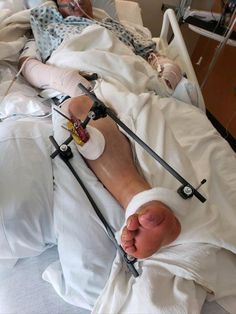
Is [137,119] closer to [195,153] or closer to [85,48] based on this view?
[195,153]

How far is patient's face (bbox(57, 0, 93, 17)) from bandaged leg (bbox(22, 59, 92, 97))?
436 mm

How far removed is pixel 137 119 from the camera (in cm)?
81

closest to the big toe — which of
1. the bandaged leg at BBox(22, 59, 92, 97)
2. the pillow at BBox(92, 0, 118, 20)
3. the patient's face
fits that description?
the bandaged leg at BBox(22, 59, 92, 97)

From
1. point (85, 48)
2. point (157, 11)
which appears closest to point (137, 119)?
point (85, 48)

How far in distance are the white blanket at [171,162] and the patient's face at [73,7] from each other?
0.26m

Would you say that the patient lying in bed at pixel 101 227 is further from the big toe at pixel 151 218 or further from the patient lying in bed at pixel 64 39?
the patient lying in bed at pixel 64 39

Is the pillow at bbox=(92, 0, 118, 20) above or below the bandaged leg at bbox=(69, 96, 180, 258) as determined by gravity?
above

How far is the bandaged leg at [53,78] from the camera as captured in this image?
0.97m

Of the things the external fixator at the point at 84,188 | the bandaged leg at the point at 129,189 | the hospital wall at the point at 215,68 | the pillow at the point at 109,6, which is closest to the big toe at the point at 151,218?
the bandaged leg at the point at 129,189

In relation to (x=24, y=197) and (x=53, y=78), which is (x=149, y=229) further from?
(x=53, y=78)

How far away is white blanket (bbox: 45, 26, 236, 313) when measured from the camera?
60 cm

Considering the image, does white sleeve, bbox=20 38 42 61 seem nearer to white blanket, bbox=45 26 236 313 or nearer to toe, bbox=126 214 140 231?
white blanket, bbox=45 26 236 313

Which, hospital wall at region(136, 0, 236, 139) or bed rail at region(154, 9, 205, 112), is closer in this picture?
bed rail at region(154, 9, 205, 112)

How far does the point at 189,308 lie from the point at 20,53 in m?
1.22
